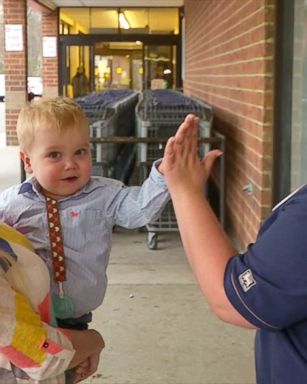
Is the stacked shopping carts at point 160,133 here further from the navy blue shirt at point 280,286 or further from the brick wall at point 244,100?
the navy blue shirt at point 280,286

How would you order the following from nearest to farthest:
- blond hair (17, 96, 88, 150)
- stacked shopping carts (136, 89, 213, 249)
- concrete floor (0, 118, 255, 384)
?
blond hair (17, 96, 88, 150) → concrete floor (0, 118, 255, 384) → stacked shopping carts (136, 89, 213, 249)

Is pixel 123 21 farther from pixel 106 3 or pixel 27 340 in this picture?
pixel 27 340

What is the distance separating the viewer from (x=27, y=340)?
5.56 feet

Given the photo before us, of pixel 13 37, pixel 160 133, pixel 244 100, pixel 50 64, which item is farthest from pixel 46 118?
pixel 50 64

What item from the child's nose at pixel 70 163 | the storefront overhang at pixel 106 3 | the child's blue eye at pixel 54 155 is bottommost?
the child's nose at pixel 70 163

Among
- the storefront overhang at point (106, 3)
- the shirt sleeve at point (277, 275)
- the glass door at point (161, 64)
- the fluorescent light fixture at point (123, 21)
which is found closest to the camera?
the shirt sleeve at point (277, 275)

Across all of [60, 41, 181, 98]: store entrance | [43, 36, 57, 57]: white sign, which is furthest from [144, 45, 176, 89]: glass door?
[43, 36, 57, 57]: white sign

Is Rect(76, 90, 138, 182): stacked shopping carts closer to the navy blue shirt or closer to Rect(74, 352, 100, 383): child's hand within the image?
Rect(74, 352, 100, 383): child's hand

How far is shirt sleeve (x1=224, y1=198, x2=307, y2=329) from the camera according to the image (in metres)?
1.46

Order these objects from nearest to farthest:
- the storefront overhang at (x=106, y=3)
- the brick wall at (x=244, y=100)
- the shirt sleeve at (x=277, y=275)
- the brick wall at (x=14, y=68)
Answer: the shirt sleeve at (x=277, y=275), the brick wall at (x=244, y=100), the brick wall at (x=14, y=68), the storefront overhang at (x=106, y=3)

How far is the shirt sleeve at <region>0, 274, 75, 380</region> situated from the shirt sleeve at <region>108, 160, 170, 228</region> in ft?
1.73

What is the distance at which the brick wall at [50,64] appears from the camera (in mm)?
21078

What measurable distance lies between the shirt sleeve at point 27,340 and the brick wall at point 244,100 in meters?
3.97

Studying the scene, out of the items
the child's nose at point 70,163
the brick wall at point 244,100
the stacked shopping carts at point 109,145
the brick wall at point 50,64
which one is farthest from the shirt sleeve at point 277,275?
the brick wall at point 50,64
